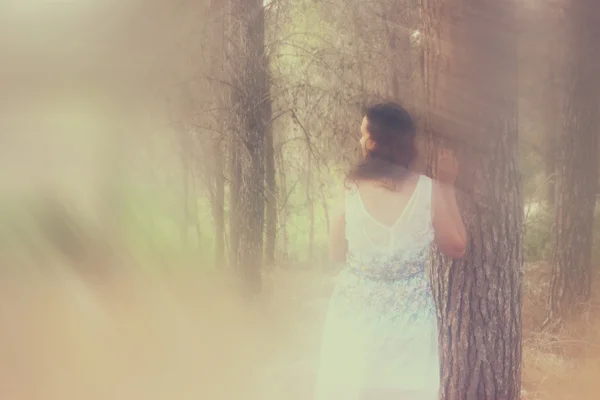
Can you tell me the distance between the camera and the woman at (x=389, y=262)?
158 centimetres

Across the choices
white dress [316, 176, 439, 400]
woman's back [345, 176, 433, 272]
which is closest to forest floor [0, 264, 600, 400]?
white dress [316, 176, 439, 400]

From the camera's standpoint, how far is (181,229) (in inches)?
95.0

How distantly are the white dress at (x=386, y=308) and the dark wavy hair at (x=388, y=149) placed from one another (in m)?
0.07

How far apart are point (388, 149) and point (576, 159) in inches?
85.7

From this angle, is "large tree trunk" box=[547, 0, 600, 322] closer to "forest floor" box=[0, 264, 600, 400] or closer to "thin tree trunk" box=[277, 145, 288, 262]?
"forest floor" box=[0, 264, 600, 400]

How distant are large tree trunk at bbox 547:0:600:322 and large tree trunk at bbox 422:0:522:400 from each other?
129cm

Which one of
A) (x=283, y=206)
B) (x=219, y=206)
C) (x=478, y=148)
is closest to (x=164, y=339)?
(x=219, y=206)

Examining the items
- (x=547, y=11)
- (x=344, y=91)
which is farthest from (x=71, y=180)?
(x=547, y=11)

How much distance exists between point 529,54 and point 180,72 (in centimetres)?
161

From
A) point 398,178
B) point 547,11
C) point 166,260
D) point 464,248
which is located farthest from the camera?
point 547,11

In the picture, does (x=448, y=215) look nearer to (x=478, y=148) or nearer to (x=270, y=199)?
(x=478, y=148)

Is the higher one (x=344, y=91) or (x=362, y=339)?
(x=344, y=91)

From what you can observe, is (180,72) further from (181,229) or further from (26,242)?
(26,242)

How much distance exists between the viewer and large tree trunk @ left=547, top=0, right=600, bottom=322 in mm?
2861
